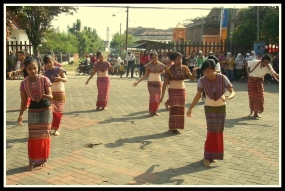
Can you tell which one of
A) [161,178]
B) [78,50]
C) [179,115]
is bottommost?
[161,178]

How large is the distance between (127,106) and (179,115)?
3894mm

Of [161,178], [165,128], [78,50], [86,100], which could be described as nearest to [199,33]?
[78,50]

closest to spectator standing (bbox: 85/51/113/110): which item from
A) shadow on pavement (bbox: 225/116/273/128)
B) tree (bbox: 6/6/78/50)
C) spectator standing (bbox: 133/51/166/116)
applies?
spectator standing (bbox: 133/51/166/116)

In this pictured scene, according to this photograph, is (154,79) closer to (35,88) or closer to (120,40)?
(35,88)

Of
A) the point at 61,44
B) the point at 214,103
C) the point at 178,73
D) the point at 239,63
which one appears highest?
the point at 61,44

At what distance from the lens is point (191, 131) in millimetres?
7594

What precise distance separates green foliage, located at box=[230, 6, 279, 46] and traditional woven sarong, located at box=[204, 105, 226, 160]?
1936 centimetres

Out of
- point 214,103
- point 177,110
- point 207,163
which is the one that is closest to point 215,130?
point 214,103

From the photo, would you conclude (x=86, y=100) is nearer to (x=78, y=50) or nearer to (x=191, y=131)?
(x=191, y=131)

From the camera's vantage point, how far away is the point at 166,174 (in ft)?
16.2

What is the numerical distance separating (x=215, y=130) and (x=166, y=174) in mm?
1034

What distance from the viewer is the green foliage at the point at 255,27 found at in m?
23.1

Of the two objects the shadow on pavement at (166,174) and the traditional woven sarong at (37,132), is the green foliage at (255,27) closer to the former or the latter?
the shadow on pavement at (166,174)

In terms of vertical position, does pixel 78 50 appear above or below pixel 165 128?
above
